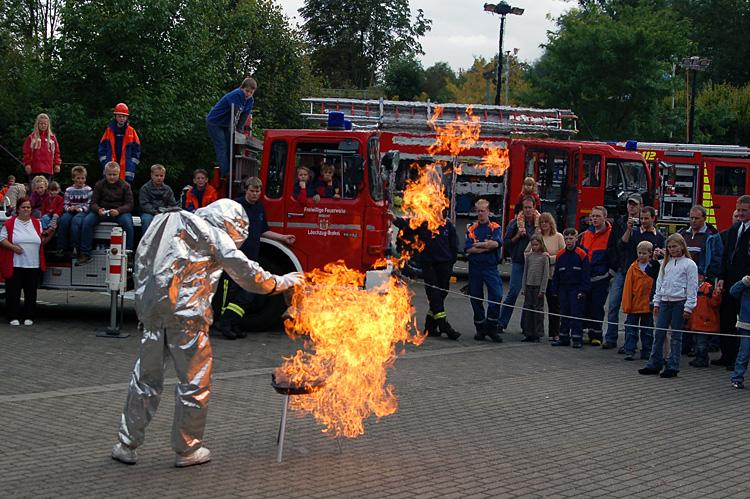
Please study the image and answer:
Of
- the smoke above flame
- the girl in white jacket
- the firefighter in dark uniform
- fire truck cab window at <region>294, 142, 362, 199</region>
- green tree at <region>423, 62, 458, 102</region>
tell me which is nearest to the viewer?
the girl in white jacket

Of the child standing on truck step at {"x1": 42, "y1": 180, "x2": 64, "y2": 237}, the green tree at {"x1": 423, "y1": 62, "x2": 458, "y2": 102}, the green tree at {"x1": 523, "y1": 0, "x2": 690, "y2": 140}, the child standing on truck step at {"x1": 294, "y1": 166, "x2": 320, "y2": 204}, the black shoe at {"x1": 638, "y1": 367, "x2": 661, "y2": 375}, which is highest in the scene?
the green tree at {"x1": 423, "y1": 62, "x2": 458, "y2": 102}

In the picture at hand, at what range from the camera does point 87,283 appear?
1081 cm

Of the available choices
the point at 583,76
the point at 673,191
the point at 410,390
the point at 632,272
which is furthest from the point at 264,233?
the point at 583,76

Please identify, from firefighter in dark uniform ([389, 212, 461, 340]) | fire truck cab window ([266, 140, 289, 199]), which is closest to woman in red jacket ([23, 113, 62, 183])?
fire truck cab window ([266, 140, 289, 199])

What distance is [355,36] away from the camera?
51344mm

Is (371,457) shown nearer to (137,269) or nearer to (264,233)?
(137,269)

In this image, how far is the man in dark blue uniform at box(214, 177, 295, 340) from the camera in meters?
10.3

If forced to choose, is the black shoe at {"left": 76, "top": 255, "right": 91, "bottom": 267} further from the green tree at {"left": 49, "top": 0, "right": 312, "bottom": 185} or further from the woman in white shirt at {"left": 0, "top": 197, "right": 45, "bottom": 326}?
the green tree at {"left": 49, "top": 0, "right": 312, "bottom": 185}

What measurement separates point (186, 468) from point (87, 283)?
20.1 ft

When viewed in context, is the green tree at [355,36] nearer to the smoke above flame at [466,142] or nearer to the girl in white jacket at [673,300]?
the smoke above flame at [466,142]

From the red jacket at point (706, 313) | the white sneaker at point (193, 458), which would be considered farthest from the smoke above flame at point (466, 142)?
the white sneaker at point (193, 458)

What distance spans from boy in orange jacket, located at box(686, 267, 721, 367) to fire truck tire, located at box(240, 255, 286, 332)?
5.74m

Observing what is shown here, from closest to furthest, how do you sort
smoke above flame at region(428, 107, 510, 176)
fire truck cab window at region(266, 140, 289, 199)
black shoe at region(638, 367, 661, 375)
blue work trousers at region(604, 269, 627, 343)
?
1. black shoe at region(638, 367, 661, 375)
2. fire truck cab window at region(266, 140, 289, 199)
3. blue work trousers at region(604, 269, 627, 343)
4. smoke above flame at region(428, 107, 510, 176)

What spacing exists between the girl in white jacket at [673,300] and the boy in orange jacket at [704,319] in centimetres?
52
